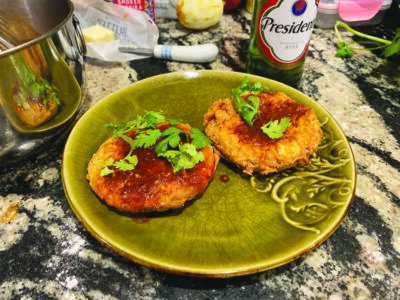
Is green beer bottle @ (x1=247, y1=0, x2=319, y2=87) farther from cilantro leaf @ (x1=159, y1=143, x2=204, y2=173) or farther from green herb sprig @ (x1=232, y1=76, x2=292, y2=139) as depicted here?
cilantro leaf @ (x1=159, y1=143, x2=204, y2=173)

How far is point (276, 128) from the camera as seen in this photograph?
3.61 feet

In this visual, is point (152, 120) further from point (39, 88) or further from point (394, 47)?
point (394, 47)

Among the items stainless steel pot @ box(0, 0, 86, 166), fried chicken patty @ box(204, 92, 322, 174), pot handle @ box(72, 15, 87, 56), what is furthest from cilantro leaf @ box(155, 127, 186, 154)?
pot handle @ box(72, 15, 87, 56)

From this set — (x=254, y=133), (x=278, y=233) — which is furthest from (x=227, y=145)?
(x=278, y=233)

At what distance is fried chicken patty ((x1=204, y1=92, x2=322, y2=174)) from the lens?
42.4 inches

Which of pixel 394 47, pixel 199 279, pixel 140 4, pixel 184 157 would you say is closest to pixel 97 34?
pixel 140 4

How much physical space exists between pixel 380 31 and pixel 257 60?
1169 millimetres

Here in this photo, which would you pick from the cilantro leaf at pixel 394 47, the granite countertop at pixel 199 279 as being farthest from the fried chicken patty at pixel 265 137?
the cilantro leaf at pixel 394 47

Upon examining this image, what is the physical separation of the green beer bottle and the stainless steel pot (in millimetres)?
738

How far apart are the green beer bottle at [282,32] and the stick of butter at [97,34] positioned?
0.84 m

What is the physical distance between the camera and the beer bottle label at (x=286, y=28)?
129 cm

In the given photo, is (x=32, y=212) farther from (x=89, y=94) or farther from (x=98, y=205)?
(x=89, y=94)

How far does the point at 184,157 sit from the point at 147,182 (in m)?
0.13

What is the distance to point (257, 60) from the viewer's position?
62.1 inches
